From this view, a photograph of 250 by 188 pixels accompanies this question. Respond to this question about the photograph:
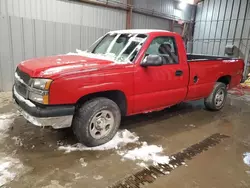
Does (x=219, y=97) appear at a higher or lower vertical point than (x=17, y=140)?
higher

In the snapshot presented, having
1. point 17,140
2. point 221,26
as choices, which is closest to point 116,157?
point 17,140

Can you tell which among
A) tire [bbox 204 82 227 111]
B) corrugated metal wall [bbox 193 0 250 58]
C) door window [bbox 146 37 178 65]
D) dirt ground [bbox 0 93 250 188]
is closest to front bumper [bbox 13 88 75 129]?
dirt ground [bbox 0 93 250 188]

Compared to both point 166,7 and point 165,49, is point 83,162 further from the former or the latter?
point 166,7

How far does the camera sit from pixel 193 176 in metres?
2.52

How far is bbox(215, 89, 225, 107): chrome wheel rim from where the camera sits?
5.08 metres

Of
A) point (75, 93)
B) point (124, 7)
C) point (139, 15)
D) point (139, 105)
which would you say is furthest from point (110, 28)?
point (75, 93)

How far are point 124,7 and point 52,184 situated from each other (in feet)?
25.5

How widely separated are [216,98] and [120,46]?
2.92m

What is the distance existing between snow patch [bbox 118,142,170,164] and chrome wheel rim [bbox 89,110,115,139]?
0.43 meters

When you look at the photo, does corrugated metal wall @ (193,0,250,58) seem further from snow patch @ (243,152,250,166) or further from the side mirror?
the side mirror

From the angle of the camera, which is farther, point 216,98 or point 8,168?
point 216,98

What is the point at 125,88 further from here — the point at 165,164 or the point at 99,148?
the point at 165,164

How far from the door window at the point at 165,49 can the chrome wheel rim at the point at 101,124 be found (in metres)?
1.34

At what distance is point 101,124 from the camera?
3.10 metres
